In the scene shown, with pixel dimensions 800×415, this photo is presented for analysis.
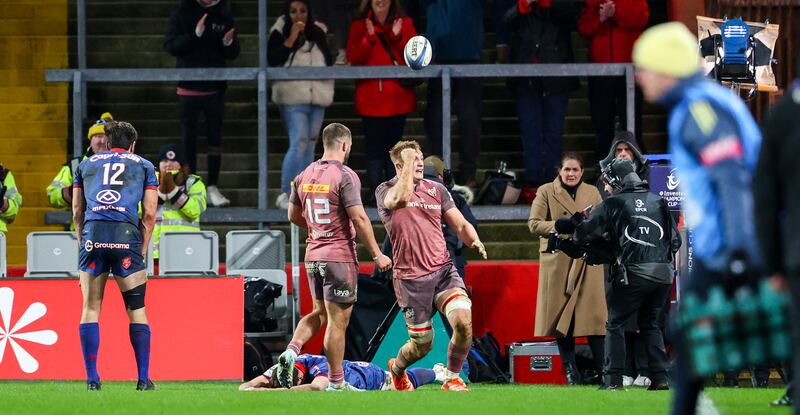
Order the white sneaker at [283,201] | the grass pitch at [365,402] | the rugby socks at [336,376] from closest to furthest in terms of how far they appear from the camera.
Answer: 1. the grass pitch at [365,402]
2. the rugby socks at [336,376]
3. the white sneaker at [283,201]

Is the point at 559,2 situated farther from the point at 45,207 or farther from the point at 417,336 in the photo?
the point at 45,207

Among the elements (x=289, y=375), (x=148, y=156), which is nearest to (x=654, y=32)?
(x=289, y=375)

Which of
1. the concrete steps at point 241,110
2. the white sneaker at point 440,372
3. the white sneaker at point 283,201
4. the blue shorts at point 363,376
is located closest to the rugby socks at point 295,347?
the blue shorts at point 363,376

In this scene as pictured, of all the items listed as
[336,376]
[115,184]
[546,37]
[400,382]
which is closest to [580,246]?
[400,382]

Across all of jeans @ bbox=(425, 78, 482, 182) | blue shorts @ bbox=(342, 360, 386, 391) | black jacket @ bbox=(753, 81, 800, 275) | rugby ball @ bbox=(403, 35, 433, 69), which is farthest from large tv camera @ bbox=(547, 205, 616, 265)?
black jacket @ bbox=(753, 81, 800, 275)

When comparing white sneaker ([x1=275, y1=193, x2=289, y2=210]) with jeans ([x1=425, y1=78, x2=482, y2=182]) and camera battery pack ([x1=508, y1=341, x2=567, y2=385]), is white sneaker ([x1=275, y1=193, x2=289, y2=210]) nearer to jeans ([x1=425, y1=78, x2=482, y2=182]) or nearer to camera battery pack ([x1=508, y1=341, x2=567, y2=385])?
jeans ([x1=425, y1=78, x2=482, y2=182])

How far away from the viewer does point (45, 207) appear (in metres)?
18.5

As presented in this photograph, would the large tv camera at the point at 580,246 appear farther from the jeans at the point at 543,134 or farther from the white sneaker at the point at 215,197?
the white sneaker at the point at 215,197

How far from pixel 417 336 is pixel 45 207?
28.4 feet

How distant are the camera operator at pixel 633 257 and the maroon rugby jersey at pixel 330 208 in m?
2.02

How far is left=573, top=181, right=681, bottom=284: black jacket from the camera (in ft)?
38.7

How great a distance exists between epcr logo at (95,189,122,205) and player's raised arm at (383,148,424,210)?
211cm

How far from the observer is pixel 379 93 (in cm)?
1620

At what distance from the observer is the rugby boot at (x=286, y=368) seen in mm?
11656
